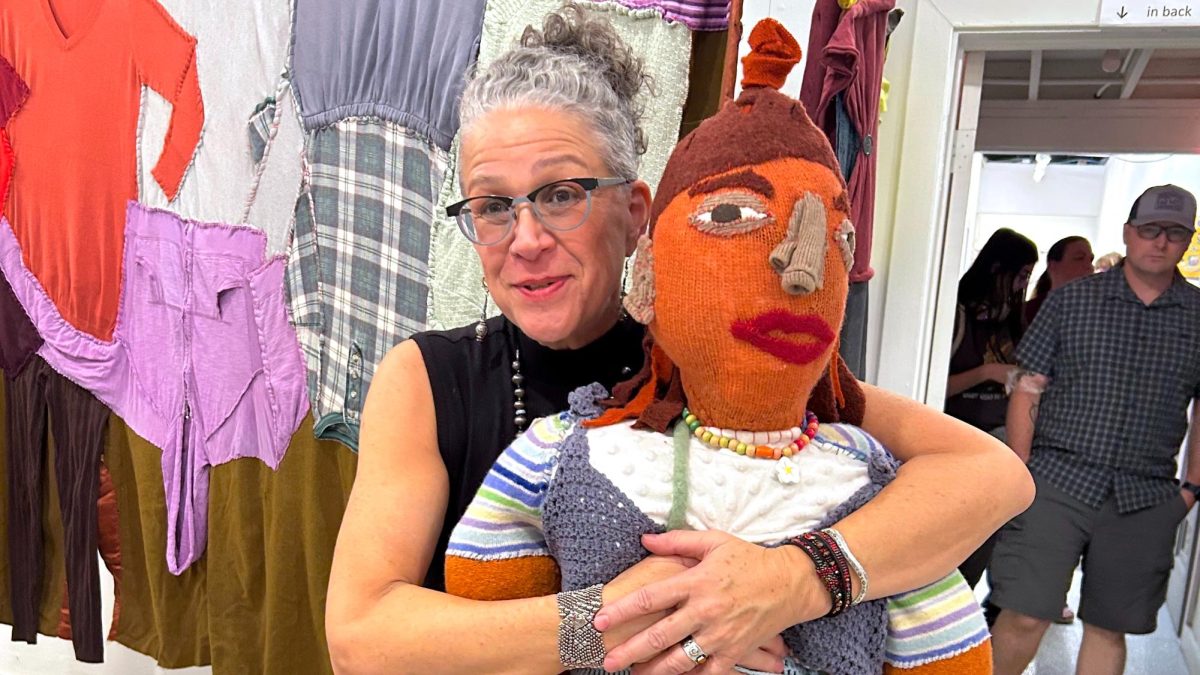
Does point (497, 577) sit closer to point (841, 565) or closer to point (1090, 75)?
point (841, 565)

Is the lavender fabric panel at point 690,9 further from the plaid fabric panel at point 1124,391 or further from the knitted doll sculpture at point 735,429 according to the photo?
the plaid fabric panel at point 1124,391

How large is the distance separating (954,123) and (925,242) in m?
0.30

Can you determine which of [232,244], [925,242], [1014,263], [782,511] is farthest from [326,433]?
[1014,263]

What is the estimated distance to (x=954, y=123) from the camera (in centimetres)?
163

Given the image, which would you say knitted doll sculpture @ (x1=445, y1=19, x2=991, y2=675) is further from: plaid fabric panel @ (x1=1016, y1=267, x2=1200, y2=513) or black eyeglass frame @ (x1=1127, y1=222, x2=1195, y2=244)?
black eyeglass frame @ (x1=1127, y1=222, x2=1195, y2=244)

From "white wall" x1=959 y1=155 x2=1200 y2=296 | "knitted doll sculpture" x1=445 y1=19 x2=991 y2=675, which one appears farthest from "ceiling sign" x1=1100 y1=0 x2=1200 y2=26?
"white wall" x1=959 y1=155 x2=1200 y2=296

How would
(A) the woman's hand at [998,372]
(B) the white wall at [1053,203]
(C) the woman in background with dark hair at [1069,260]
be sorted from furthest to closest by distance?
(B) the white wall at [1053,203]
(C) the woman in background with dark hair at [1069,260]
(A) the woman's hand at [998,372]

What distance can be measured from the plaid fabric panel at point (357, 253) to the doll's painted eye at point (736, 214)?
91 cm

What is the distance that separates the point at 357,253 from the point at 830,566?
1.13m

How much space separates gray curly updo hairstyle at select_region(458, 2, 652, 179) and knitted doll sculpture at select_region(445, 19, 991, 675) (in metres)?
0.21

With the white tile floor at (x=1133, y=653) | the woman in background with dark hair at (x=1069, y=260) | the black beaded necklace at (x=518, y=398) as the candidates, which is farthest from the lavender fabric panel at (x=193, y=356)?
the woman in background with dark hair at (x=1069, y=260)

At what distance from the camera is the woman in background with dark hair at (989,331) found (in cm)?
250

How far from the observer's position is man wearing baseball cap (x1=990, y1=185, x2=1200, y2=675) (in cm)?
201

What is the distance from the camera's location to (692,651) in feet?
1.96
